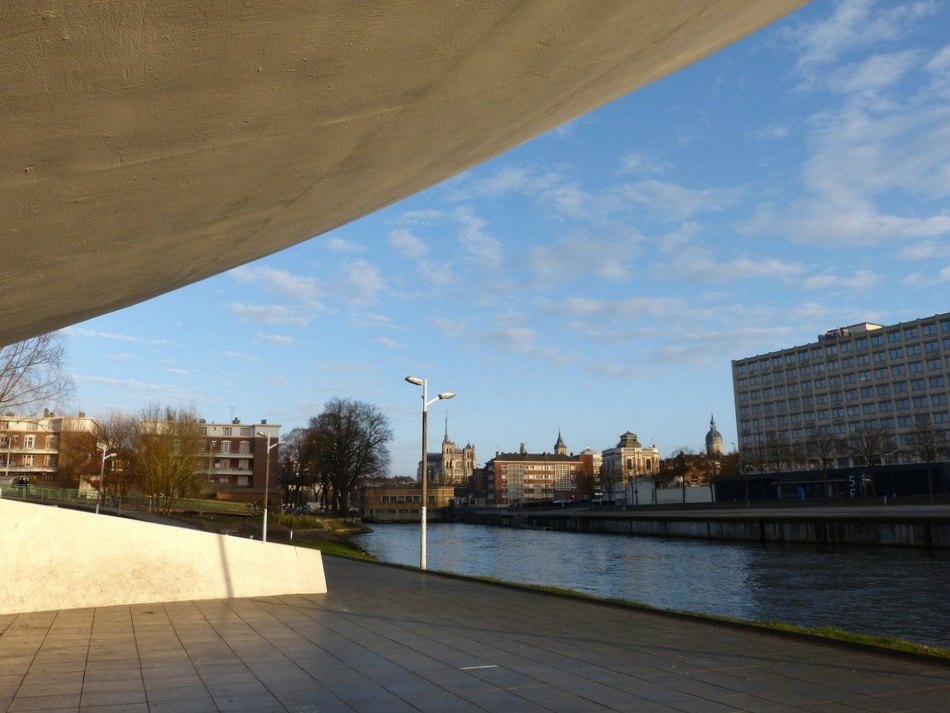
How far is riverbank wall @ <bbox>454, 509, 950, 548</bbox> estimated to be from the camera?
129 ft

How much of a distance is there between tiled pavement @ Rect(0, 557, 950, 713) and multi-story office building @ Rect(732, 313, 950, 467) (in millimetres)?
75466

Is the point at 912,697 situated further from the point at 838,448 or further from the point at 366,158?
the point at 838,448

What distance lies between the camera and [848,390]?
97.4 metres

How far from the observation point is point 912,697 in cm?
641

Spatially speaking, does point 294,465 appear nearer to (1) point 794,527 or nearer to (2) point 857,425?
(1) point 794,527

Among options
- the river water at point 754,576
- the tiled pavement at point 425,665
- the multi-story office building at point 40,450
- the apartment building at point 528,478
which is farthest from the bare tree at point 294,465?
the apartment building at point 528,478

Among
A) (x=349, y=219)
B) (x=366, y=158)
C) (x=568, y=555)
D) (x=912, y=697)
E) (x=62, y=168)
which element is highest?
(x=349, y=219)

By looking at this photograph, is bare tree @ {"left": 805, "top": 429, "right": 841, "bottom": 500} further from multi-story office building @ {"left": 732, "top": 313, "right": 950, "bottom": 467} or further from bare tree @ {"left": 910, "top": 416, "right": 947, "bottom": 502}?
bare tree @ {"left": 910, "top": 416, "right": 947, "bottom": 502}

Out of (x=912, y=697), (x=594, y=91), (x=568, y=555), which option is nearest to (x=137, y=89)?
(x=594, y=91)

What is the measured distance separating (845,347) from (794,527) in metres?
60.6

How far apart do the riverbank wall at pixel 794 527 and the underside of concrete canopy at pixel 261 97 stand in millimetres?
42774

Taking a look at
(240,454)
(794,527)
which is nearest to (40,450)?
(240,454)

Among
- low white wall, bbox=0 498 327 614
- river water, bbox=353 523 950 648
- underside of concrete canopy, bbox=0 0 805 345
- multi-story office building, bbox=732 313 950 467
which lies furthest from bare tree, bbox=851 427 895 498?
underside of concrete canopy, bbox=0 0 805 345

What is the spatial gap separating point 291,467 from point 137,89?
3421 inches
